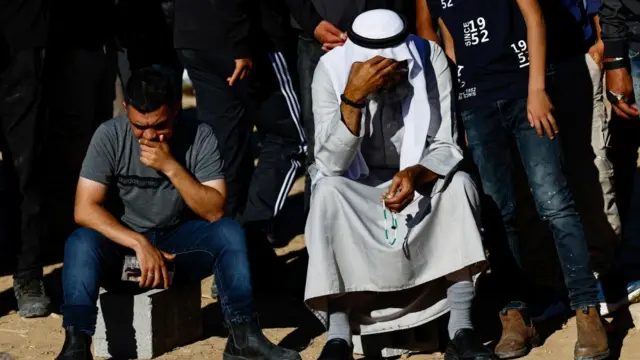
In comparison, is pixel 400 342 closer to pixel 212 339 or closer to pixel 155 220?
pixel 212 339

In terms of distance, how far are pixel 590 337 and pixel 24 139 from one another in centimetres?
293

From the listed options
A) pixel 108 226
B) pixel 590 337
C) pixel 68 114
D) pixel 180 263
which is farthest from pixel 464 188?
pixel 68 114

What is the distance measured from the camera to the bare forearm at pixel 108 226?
5.75 metres

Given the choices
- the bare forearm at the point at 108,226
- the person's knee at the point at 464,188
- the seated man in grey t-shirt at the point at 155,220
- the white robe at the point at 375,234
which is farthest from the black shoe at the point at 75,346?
the person's knee at the point at 464,188

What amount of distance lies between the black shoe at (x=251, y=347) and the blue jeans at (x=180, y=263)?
0.04 metres

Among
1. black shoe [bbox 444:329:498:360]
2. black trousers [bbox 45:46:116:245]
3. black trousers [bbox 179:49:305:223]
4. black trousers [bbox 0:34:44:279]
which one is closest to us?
black shoe [bbox 444:329:498:360]

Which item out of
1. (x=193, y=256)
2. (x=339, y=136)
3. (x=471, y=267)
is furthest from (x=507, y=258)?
(x=193, y=256)

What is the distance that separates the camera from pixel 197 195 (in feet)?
19.2

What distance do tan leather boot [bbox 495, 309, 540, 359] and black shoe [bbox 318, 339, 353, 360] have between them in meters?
0.67

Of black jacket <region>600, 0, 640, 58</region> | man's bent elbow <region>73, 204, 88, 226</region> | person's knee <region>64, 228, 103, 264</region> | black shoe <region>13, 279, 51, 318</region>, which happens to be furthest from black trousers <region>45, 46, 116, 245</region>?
black jacket <region>600, 0, 640, 58</region>

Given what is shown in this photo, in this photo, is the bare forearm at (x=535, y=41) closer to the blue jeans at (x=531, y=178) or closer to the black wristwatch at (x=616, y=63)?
the blue jeans at (x=531, y=178)

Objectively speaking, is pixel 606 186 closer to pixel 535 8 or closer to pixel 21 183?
pixel 535 8

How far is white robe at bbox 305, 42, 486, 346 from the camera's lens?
561 cm

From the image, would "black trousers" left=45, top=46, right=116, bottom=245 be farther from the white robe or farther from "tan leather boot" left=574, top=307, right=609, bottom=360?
"tan leather boot" left=574, top=307, right=609, bottom=360
